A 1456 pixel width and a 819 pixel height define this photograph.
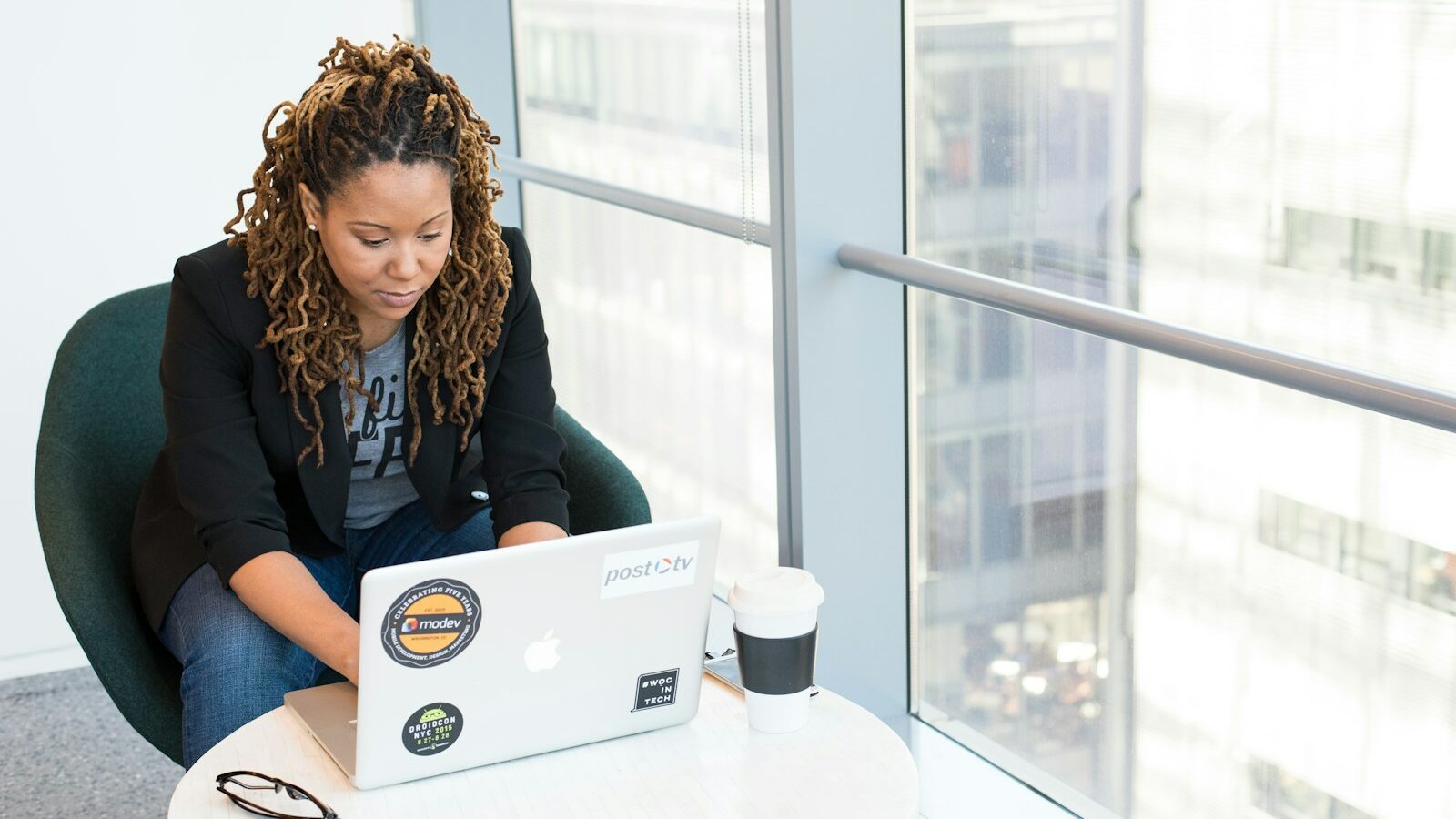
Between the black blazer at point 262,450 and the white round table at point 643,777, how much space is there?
33cm

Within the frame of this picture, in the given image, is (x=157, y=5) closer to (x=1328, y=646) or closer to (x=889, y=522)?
(x=889, y=522)

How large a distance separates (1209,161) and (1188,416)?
307 millimetres

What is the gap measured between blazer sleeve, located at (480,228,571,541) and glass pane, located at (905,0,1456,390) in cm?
59

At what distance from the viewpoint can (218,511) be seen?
1.56 m

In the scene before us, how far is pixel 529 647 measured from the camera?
1.25 meters

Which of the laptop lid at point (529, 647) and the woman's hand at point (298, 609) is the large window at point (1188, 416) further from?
the woman's hand at point (298, 609)

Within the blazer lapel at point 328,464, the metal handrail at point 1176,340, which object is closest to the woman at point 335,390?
the blazer lapel at point 328,464

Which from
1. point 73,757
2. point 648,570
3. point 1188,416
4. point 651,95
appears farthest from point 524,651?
point 651,95

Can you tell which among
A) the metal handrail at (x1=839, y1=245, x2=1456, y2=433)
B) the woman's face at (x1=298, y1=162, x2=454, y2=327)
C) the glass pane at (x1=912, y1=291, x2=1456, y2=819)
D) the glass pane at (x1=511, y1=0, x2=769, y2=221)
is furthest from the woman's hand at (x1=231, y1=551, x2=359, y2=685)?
the glass pane at (x1=511, y1=0, x2=769, y2=221)

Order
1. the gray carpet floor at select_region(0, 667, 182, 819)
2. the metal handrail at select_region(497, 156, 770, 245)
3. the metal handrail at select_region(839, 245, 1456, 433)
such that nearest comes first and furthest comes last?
the metal handrail at select_region(839, 245, 1456, 433) < the metal handrail at select_region(497, 156, 770, 245) < the gray carpet floor at select_region(0, 667, 182, 819)

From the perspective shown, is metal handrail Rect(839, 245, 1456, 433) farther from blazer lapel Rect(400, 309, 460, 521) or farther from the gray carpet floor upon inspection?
the gray carpet floor

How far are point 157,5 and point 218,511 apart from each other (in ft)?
5.19

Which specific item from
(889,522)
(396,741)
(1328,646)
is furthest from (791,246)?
(396,741)

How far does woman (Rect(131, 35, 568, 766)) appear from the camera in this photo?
5.07 feet
